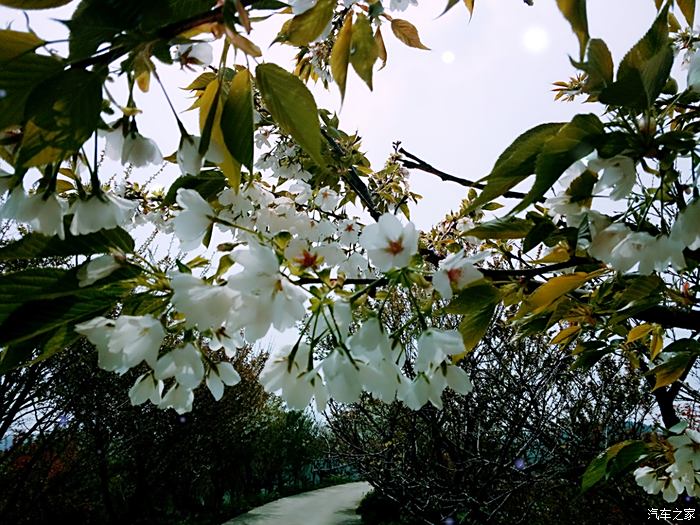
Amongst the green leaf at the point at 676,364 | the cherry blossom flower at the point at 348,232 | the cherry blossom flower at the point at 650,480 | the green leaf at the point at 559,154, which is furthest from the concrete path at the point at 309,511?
the green leaf at the point at 559,154

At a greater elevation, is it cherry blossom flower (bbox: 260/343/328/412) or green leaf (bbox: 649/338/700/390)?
cherry blossom flower (bbox: 260/343/328/412)

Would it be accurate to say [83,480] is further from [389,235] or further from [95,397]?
[389,235]

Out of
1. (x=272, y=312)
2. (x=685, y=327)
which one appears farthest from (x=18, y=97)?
(x=685, y=327)

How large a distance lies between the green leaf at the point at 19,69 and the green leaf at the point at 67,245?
137mm

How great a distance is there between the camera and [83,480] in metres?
6.16

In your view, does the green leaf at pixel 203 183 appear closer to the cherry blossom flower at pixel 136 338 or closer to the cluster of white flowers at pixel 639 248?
the cherry blossom flower at pixel 136 338

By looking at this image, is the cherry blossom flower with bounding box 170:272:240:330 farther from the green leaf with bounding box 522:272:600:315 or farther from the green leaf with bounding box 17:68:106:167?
the green leaf with bounding box 522:272:600:315

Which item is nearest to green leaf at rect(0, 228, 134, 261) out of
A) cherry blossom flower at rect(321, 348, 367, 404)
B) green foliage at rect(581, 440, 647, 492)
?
cherry blossom flower at rect(321, 348, 367, 404)

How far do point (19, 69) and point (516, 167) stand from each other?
37 cm

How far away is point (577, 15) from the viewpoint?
0.28 metres

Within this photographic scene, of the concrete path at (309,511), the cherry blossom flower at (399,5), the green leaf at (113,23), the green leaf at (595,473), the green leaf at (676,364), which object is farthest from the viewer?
the concrete path at (309,511)

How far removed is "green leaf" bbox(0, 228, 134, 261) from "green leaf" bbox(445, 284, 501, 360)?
37 cm

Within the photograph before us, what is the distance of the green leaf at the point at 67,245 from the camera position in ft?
1.31

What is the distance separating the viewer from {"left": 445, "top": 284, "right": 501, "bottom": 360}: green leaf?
571mm
